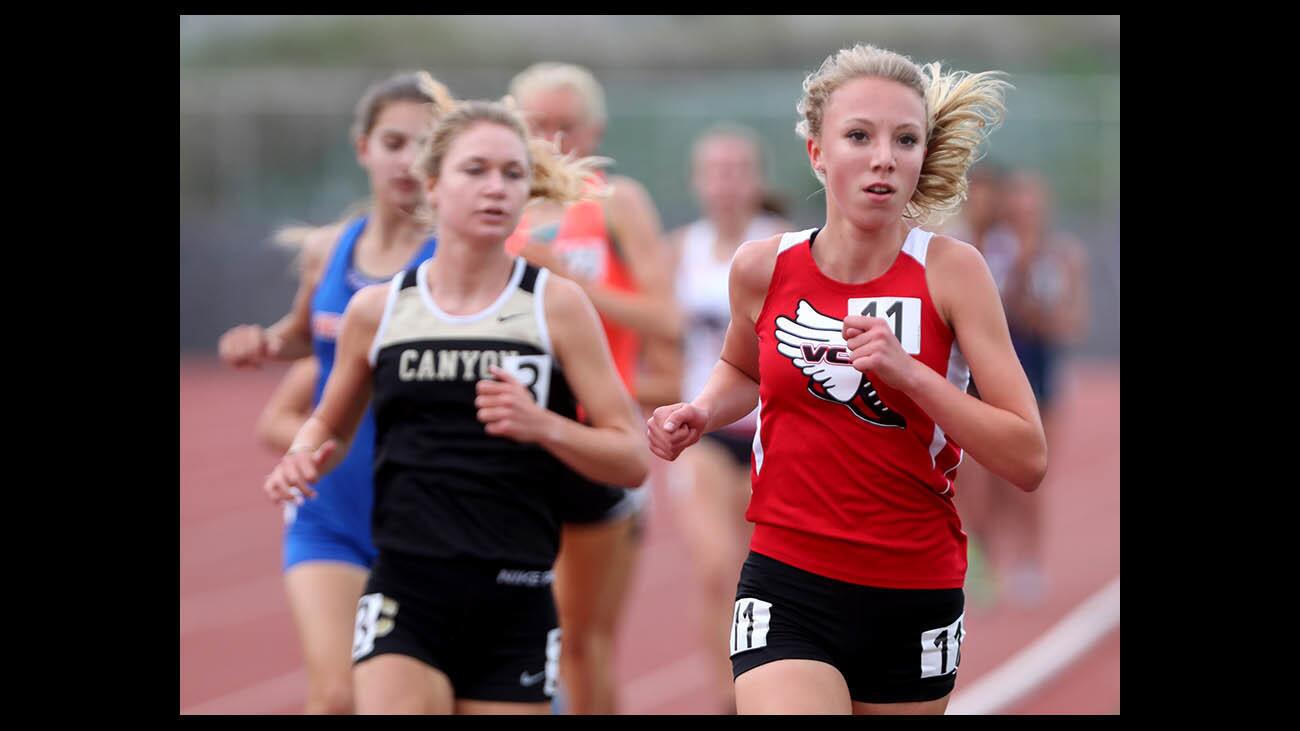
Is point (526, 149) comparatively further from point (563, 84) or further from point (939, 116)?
point (563, 84)

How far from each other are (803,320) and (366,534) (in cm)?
195

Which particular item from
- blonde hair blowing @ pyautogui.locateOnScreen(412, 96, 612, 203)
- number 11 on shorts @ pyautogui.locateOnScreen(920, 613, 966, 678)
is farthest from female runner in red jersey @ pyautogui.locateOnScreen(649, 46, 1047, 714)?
blonde hair blowing @ pyautogui.locateOnScreen(412, 96, 612, 203)

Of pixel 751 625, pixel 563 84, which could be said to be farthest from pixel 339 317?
pixel 751 625

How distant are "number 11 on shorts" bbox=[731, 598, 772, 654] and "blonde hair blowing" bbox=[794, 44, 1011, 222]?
0.90m

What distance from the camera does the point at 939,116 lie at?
3.46 meters

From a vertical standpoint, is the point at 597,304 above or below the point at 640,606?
above

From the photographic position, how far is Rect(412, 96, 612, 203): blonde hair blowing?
428cm

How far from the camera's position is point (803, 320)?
11.2ft

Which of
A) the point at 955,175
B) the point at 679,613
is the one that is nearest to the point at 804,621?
the point at 955,175

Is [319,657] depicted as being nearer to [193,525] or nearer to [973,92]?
[973,92]

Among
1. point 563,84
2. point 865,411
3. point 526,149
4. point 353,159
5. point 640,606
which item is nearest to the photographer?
point 865,411

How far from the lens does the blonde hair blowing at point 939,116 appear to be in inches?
135

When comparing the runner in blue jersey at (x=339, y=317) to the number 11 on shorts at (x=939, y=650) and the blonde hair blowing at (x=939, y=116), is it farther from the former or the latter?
the number 11 on shorts at (x=939, y=650)

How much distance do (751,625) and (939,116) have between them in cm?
115
